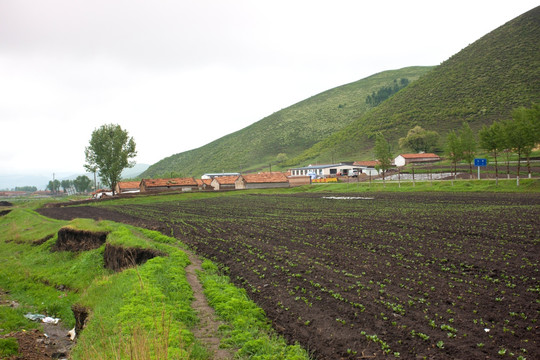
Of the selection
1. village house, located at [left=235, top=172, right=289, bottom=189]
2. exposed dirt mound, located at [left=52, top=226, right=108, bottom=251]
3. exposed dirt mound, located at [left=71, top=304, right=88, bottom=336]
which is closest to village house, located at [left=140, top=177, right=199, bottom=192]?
village house, located at [left=235, top=172, right=289, bottom=189]

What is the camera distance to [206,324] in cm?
1042

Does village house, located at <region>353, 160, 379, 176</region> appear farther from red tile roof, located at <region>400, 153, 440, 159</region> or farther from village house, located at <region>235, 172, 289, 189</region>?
village house, located at <region>235, 172, 289, 189</region>

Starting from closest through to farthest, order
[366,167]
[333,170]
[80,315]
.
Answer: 1. [80,315]
2. [366,167]
3. [333,170]

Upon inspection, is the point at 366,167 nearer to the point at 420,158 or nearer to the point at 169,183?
the point at 420,158

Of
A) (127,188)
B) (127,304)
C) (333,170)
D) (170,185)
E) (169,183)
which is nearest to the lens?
(127,304)

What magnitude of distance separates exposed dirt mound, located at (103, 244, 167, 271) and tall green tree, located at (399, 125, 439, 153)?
100471mm

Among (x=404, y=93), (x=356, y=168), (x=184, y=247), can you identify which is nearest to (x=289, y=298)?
(x=184, y=247)

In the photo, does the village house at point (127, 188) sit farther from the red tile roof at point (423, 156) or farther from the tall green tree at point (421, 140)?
the tall green tree at point (421, 140)

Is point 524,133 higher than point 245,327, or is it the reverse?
point 524,133

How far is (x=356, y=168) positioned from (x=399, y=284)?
3583 inches

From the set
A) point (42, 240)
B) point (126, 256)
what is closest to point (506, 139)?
point (126, 256)

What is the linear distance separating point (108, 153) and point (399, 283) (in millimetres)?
73705

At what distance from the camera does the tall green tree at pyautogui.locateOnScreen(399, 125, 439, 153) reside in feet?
346

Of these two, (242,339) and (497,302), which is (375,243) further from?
(242,339)
